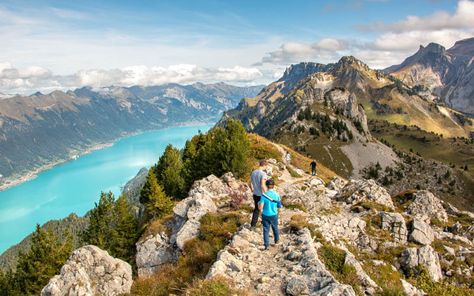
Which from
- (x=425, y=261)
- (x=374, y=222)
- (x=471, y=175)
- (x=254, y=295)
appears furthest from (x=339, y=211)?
(x=471, y=175)

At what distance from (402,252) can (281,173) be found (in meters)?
30.4

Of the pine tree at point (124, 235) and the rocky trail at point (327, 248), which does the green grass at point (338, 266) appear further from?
the pine tree at point (124, 235)

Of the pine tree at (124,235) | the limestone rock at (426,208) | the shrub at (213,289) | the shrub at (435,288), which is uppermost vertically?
the shrub at (213,289)

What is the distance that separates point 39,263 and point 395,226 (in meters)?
51.0

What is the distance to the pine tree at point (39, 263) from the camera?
50562 millimetres

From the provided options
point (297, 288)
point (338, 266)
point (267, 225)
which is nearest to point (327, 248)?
point (338, 266)

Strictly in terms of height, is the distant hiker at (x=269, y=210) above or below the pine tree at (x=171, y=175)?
above

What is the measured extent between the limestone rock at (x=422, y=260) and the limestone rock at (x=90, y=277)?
17311 mm

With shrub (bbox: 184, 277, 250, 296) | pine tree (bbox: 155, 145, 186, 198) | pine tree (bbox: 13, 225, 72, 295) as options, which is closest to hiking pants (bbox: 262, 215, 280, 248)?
shrub (bbox: 184, 277, 250, 296)

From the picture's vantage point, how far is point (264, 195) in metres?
18.3

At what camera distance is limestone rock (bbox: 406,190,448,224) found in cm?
3619

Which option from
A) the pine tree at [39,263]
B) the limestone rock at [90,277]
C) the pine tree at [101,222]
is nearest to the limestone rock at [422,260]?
the limestone rock at [90,277]

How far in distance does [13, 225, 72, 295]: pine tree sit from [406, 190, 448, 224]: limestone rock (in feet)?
166

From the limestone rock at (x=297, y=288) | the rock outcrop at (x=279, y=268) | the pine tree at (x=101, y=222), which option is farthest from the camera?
the pine tree at (x=101, y=222)
